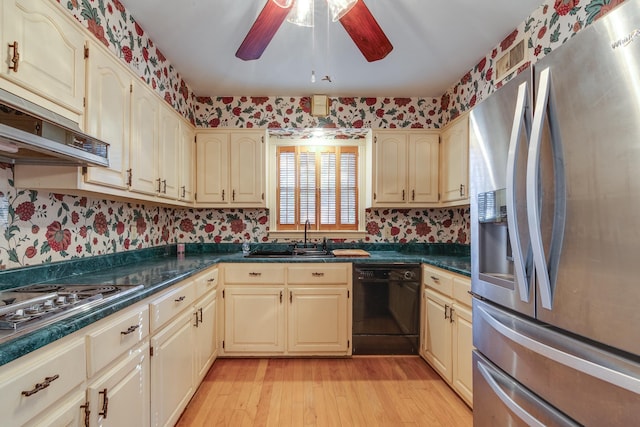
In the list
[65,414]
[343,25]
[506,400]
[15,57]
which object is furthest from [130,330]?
[343,25]

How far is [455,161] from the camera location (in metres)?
2.75

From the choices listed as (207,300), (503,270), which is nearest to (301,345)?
(207,300)

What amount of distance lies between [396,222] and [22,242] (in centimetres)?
301

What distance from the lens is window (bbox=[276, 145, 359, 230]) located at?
349cm

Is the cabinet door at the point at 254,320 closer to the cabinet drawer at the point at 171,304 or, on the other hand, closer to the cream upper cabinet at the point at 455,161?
the cabinet drawer at the point at 171,304

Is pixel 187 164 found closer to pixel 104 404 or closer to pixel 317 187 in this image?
pixel 317 187

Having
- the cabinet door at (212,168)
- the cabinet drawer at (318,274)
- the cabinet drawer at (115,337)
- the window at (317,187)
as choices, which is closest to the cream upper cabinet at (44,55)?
the cabinet drawer at (115,337)

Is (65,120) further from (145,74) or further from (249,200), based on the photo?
(249,200)

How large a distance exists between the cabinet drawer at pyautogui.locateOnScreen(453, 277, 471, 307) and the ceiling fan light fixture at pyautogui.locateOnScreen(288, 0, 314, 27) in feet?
5.89

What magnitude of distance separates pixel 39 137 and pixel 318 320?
2239 mm

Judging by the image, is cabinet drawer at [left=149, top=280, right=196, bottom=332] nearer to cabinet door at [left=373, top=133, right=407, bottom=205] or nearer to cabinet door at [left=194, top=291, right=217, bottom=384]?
cabinet door at [left=194, top=291, right=217, bottom=384]

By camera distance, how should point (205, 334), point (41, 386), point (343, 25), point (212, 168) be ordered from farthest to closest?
point (212, 168) → point (205, 334) → point (343, 25) → point (41, 386)

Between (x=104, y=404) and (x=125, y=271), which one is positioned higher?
(x=125, y=271)

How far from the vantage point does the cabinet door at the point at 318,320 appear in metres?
2.65
